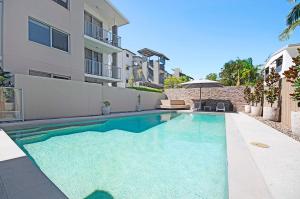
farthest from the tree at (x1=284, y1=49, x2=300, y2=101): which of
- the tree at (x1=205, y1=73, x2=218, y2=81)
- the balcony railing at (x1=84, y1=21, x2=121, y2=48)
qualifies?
the tree at (x1=205, y1=73, x2=218, y2=81)

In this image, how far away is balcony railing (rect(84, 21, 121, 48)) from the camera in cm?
1575

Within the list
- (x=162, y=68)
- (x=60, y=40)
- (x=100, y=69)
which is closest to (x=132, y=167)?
(x=60, y=40)

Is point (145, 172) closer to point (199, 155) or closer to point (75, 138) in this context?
point (199, 155)

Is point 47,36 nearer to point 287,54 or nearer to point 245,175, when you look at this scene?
point 245,175

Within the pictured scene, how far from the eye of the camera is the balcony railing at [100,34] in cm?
1575

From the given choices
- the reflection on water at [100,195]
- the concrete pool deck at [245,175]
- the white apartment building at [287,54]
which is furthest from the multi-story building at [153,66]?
the reflection on water at [100,195]

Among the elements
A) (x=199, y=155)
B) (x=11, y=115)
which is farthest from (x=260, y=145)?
(x=11, y=115)

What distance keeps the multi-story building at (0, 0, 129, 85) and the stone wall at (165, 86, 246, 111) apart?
9066 millimetres

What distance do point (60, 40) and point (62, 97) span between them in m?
4.38

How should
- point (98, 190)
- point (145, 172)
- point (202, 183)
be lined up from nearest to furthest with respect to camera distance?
point (98, 190) < point (202, 183) < point (145, 172)

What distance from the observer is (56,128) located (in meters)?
7.91

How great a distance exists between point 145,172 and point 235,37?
1685cm

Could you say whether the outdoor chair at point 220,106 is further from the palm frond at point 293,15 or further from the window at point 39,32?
the window at point 39,32

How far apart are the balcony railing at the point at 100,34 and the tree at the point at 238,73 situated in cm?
2467
